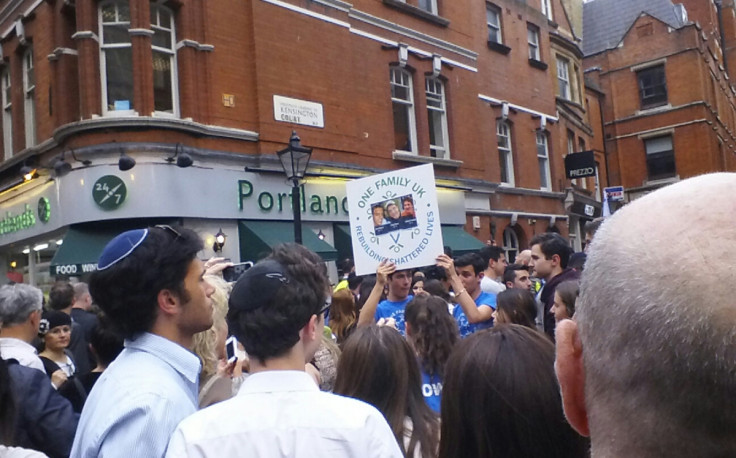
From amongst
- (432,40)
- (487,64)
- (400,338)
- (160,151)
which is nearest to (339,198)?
(160,151)

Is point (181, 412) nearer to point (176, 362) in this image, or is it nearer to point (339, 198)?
point (176, 362)

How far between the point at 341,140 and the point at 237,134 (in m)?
2.80

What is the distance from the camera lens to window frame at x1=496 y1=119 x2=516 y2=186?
20.9 m

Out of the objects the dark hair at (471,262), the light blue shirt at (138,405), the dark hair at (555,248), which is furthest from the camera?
the dark hair at (471,262)

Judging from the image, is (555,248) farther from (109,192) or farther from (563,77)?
(563,77)

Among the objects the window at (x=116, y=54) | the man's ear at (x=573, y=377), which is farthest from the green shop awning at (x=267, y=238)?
the man's ear at (x=573, y=377)

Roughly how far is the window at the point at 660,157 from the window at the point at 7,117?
31.9 meters

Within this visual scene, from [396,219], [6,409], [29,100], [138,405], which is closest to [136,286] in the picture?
[138,405]

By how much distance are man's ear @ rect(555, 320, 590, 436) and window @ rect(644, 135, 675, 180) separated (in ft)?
126

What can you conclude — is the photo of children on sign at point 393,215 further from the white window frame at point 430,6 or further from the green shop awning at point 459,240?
the white window frame at point 430,6

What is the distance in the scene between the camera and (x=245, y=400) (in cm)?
197

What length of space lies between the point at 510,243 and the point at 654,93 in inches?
818

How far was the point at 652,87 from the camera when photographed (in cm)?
3628

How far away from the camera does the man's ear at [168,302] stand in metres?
2.42
